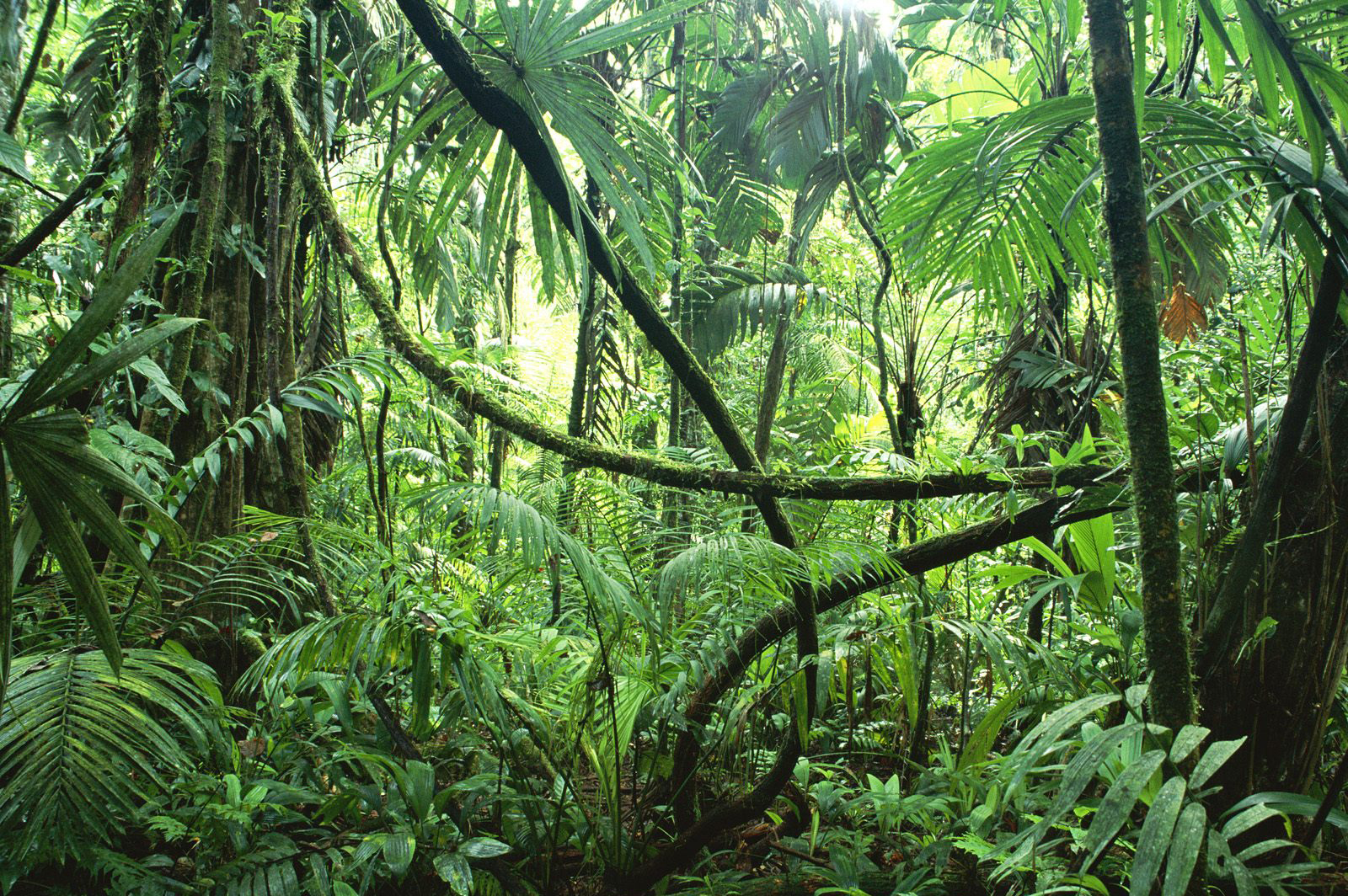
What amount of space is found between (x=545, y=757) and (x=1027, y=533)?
1.34m

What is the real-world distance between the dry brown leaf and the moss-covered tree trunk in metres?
2.58

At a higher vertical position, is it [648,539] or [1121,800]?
[648,539]

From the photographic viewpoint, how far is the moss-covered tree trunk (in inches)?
38.3

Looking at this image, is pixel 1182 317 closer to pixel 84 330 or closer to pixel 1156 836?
pixel 1156 836

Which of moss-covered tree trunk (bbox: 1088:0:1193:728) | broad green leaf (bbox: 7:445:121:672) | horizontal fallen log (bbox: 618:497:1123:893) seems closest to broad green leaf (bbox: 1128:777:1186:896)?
moss-covered tree trunk (bbox: 1088:0:1193:728)

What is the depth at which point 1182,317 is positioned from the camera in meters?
3.22

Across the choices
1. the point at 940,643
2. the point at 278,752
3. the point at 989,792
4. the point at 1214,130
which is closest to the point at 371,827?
the point at 278,752

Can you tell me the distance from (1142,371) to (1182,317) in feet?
9.01

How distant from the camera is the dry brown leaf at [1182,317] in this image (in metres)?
3.22

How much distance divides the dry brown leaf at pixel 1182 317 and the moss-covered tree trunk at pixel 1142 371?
8.45ft

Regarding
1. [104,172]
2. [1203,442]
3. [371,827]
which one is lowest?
[371,827]

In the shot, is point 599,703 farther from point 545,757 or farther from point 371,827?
point 371,827

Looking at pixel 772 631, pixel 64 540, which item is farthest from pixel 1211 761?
pixel 64 540

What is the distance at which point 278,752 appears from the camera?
1.95m
